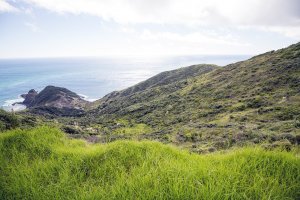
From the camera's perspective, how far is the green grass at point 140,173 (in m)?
3.81

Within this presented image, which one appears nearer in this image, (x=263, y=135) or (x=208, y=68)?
(x=263, y=135)

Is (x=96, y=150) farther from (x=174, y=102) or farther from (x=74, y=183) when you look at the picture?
(x=174, y=102)

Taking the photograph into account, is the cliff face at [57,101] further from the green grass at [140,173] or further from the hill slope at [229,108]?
the green grass at [140,173]

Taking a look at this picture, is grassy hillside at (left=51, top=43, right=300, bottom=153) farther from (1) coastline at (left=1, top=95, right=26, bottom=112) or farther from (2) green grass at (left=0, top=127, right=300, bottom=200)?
(1) coastline at (left=1, top=95, right=26, bottom=112)

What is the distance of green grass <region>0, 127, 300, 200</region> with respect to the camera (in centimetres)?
381

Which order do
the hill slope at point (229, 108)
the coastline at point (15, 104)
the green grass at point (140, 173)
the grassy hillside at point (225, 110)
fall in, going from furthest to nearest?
the coastline at point (15, 104) → the hill slope at point (229, 108) → the grassy hillside at point (225, 110) → the green grass at point (140, 173)

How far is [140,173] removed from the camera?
4.57 m

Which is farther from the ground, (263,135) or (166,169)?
(166,169)

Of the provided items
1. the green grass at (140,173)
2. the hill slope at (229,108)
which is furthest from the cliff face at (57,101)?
the green grass at (140,173)

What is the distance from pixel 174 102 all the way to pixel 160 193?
62754mm

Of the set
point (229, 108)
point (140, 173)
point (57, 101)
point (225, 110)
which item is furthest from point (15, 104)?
point (140, 173)

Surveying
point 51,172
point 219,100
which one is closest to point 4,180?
point 51,172

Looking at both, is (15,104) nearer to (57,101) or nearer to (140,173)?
(57,101)

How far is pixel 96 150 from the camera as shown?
6.01m
